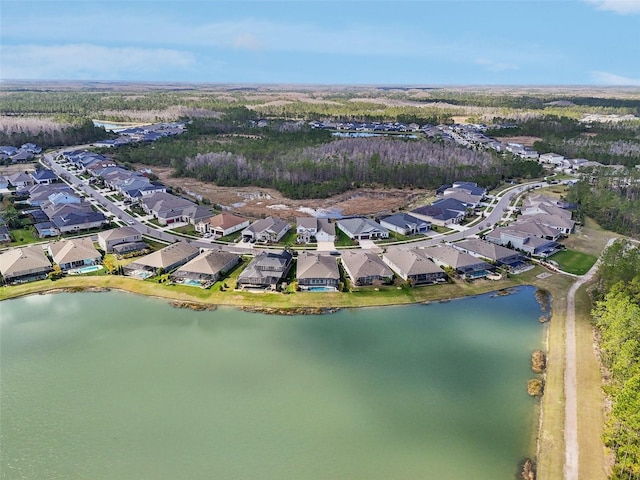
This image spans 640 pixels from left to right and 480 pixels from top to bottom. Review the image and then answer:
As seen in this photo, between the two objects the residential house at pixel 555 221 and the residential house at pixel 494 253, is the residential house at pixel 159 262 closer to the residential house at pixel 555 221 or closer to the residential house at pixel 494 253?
the residential house at pixel 494 253

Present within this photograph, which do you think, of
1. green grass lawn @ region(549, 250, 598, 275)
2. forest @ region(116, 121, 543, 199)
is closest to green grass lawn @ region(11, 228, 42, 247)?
forest @ region(116, 121, 543, 199)

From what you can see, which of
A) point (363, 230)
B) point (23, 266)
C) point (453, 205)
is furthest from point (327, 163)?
point (23, 266)

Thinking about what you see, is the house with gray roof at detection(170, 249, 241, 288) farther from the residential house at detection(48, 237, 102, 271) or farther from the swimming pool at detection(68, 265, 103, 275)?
the residential house at detection(48, 237, 102, 271)

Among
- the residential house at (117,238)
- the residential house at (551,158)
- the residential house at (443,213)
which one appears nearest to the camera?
the residential house at (117,238)

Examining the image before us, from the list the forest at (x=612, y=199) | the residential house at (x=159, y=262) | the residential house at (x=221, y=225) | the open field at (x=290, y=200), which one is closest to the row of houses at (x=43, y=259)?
the residential house at (x=159, y=262)

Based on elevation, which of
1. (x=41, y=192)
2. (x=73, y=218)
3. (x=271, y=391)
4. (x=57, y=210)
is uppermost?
(x=41, y=192)

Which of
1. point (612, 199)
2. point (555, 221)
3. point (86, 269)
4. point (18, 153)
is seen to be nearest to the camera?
point (86, 269)

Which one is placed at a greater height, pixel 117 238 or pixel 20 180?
pixel 20 180

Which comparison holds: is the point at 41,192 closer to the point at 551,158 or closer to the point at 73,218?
the point at 73,218
